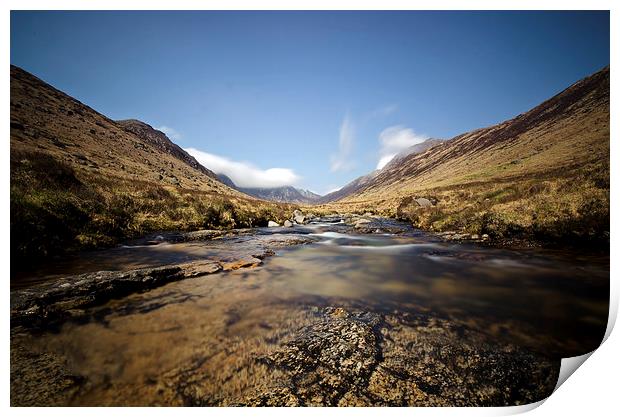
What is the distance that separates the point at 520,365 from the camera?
137 inches

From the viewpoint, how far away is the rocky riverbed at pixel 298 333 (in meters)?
3.00

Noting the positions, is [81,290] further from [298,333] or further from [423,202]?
[423,202]

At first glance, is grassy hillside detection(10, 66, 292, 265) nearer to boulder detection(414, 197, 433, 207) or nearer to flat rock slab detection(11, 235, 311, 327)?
flat rock slab detection(11, 235, 311, 327)

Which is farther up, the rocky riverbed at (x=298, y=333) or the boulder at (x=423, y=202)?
the boulder at (x=423, y=202)

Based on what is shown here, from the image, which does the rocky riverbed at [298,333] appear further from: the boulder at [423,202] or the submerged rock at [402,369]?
the boulder at [423,202]

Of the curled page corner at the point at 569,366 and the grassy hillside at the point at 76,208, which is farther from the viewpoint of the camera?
the grassy hillside at the point at 76,208

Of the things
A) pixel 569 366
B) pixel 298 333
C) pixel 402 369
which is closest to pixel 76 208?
pixel 298 333

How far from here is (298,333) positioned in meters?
4.35

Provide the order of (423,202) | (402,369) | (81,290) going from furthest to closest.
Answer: (423,202) → (81,290) → (402,369)

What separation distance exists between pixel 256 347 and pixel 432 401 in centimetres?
243

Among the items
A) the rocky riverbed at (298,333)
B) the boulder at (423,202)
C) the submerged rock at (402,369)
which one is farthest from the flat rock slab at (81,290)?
the boulder at (423,202)

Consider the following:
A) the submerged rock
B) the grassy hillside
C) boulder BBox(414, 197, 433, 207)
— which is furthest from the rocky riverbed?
boulder BBox(414, 197, 433, 207)
